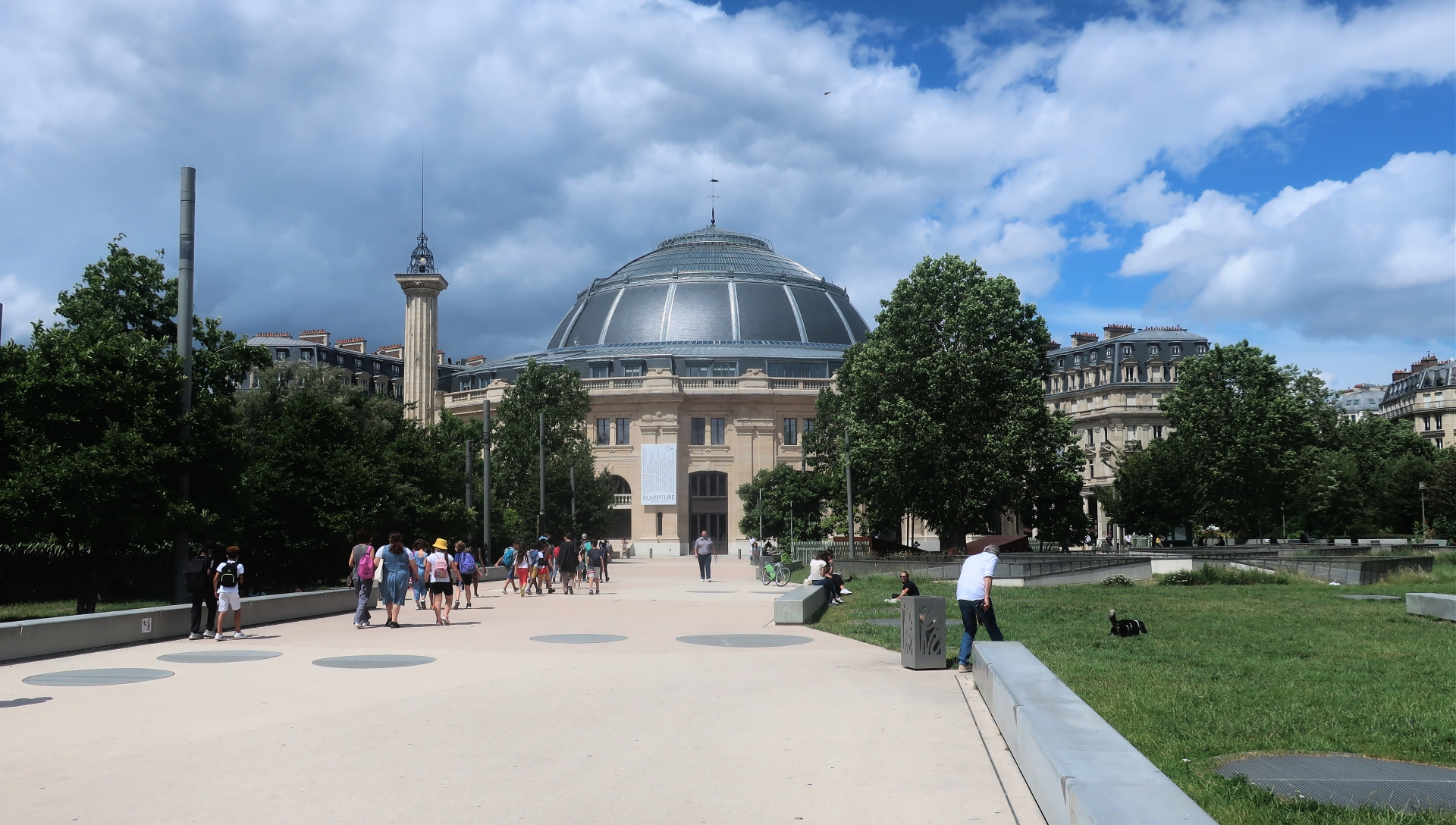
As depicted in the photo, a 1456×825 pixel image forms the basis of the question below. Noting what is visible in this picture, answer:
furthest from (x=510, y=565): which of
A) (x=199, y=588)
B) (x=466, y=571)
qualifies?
(x=199, y=588)

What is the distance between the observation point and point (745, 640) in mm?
17609

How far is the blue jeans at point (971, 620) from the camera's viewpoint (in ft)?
43.7

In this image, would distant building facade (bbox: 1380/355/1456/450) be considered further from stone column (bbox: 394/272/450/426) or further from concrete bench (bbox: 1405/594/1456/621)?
concrete bench (bbox: 1405/594/1456/621)

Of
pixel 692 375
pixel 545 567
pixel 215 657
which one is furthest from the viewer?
pixel 692 375

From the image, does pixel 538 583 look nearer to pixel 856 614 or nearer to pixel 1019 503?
pixel 856 614

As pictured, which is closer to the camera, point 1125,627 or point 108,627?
point 108,627

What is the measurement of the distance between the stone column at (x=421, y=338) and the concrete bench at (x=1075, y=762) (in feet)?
271

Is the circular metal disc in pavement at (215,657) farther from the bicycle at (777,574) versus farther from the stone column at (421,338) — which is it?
the stone column at (421,338)

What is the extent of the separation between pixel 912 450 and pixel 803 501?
2987 centimetres

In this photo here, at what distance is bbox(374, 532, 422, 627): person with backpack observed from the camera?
20328 millimetres

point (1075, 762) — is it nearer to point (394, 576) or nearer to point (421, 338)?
point (394, 576)

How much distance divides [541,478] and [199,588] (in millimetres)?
32235

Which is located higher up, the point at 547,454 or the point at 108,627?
the point at 547,454

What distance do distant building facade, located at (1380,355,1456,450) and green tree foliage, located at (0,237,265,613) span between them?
11752 cm
